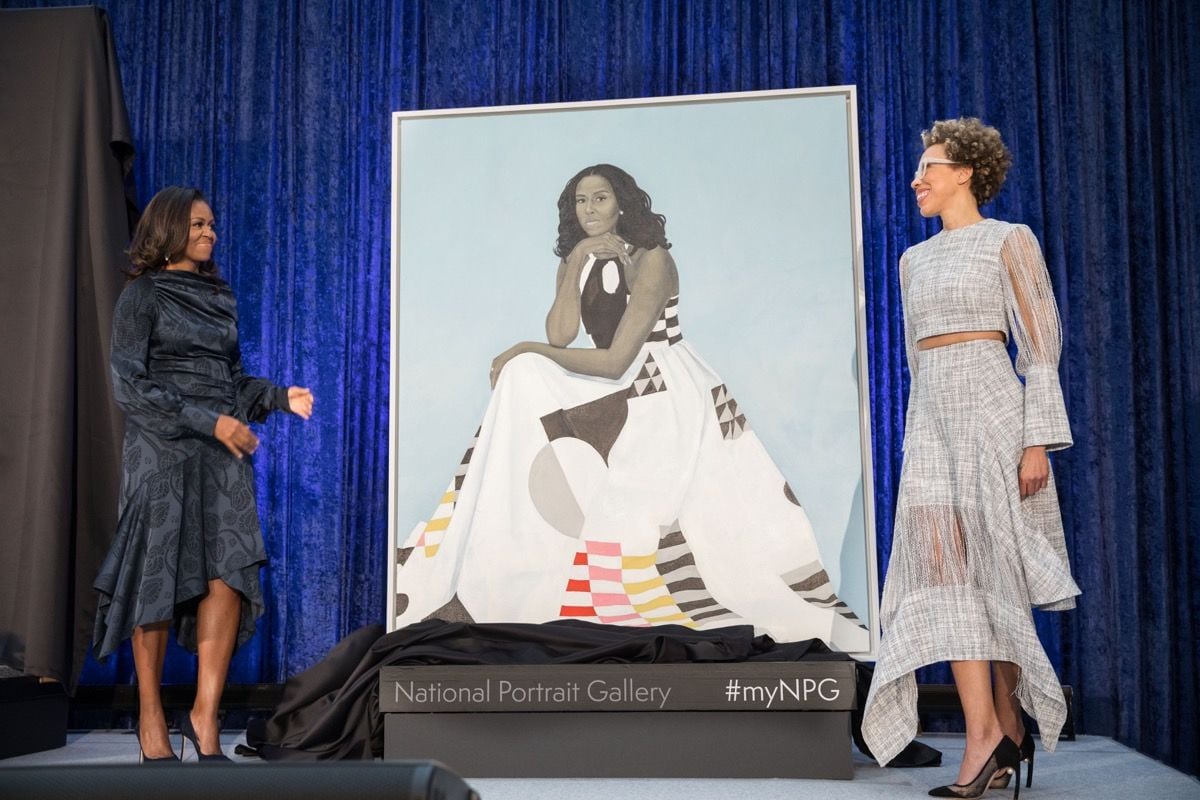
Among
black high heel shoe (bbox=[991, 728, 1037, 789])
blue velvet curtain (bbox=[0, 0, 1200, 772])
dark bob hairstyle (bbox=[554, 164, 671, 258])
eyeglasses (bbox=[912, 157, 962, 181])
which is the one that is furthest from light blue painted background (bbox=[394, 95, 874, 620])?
black high heel shoe (bbox=[991, 728, 1037, 789])

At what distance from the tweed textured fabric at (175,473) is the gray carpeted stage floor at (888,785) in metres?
0.40

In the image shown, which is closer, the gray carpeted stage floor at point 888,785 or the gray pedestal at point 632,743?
the gray carpeted stage floor at point 888,785

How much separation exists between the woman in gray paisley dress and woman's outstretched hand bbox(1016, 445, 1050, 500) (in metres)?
1.72

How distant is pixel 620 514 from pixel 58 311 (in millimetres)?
1939

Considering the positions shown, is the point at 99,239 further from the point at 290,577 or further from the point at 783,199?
the point at 783,199

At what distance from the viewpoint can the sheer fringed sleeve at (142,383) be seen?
278 cm

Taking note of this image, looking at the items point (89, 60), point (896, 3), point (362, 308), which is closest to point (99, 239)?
point (89, 60)

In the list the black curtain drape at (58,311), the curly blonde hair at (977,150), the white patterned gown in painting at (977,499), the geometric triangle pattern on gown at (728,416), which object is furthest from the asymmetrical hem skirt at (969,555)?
the black curtain drape at (58,311)

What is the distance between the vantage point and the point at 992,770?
7.88 ft

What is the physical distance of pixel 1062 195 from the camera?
3.96 meters

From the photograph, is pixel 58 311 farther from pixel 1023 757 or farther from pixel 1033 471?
pixel 1023 757

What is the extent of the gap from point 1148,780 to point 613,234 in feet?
7.40

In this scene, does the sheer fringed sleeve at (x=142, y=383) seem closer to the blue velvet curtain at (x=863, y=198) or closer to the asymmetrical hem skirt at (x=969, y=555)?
the blue velvet curtain at (x=863, y=198)

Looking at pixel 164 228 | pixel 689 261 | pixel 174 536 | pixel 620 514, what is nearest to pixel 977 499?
Result: pixel 620 514
